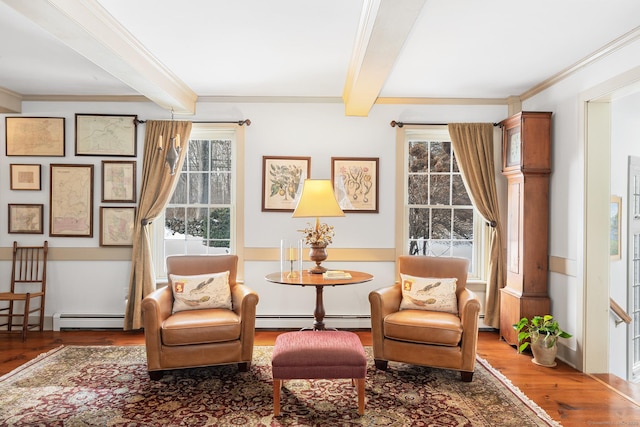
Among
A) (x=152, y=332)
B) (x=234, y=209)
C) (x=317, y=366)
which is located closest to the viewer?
(x=317, y=366)

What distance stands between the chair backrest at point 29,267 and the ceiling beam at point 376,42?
3741mm

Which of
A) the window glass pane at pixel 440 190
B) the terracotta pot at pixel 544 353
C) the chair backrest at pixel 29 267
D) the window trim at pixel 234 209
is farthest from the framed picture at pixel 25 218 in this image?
the terracotta pot at pixel 544 353

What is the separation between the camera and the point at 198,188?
5094 mm

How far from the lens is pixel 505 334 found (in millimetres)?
4480

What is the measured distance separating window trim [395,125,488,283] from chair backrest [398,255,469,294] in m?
0.79

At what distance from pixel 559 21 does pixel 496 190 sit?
7.29ft

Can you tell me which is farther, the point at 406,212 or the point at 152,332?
A: the point at 406,212

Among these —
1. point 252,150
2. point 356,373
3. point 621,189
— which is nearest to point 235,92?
point 252,150

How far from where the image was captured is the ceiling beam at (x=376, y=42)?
94.9 inches

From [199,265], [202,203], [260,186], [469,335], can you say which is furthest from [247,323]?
[202,203]

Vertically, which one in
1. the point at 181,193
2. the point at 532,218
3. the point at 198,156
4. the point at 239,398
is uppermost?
the point at 198,156

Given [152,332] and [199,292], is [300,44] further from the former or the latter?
[152,332]

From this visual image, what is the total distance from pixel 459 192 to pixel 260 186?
225 centimetres

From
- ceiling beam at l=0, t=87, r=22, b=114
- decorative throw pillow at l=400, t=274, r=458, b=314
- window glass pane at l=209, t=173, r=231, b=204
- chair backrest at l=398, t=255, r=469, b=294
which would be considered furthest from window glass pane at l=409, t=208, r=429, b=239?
ceiling beam at l=0, t=87, r=22, b=114
